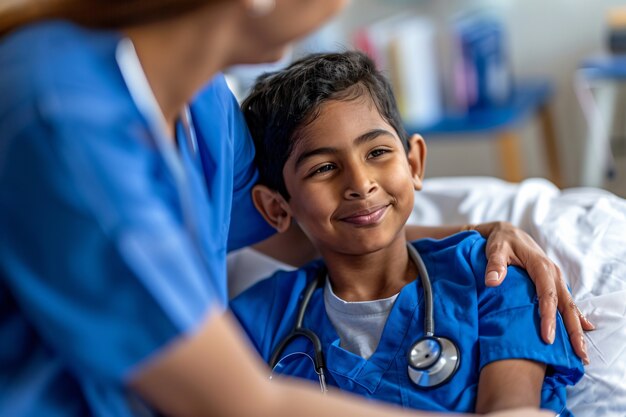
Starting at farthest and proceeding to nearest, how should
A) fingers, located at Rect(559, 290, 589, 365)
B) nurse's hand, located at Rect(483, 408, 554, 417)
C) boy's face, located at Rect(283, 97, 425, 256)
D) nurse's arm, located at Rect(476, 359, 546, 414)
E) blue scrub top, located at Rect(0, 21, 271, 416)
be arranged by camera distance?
1. boy's face, located at Rect(283, 97, 425, 256)
2. fingers, located at Rect(559, 290, 589, 365)
3. nurse's arm, located at Rect(476, 359, 546, 414)
4. nurse's hand, located at Rect(483, 408, 554, 417)
5. blue scrub top, located at Rect(0, 21, 271, 416)

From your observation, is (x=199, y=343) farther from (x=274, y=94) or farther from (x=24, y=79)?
(x=274, y=94)

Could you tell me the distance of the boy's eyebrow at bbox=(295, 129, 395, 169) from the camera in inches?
55.5

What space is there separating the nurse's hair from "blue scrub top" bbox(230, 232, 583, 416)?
0.66m

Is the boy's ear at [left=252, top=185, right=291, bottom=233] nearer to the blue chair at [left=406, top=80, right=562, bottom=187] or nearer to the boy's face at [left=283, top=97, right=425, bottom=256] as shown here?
the boy's face at [left=283, top=97, right=425, bottom=256]

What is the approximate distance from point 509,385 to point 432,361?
0.39 ft

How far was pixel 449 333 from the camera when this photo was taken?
1.30m

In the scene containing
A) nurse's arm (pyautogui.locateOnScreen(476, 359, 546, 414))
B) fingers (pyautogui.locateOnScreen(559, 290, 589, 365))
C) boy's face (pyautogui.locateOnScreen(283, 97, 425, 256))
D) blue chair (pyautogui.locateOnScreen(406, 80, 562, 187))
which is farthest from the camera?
blue chair (pyautogui.locateOnScreen(406, 80, 562, 187))

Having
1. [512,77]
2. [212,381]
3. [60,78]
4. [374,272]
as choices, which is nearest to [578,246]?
[374,272]

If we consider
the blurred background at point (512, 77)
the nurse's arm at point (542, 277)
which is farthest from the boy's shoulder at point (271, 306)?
the blurred background at point (512, 77)

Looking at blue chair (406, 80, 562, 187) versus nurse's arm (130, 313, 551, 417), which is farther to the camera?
blue chair (406, 80, 562, 187)

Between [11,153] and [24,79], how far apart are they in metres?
0.07

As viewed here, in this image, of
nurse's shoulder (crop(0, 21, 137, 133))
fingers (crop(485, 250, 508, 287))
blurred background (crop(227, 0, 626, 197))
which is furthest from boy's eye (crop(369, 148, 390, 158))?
blurred background (crop(227, 0, 626, 197))

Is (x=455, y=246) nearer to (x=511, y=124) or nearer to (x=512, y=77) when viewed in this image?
(x=511, y=124)

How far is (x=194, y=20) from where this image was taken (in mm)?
885
